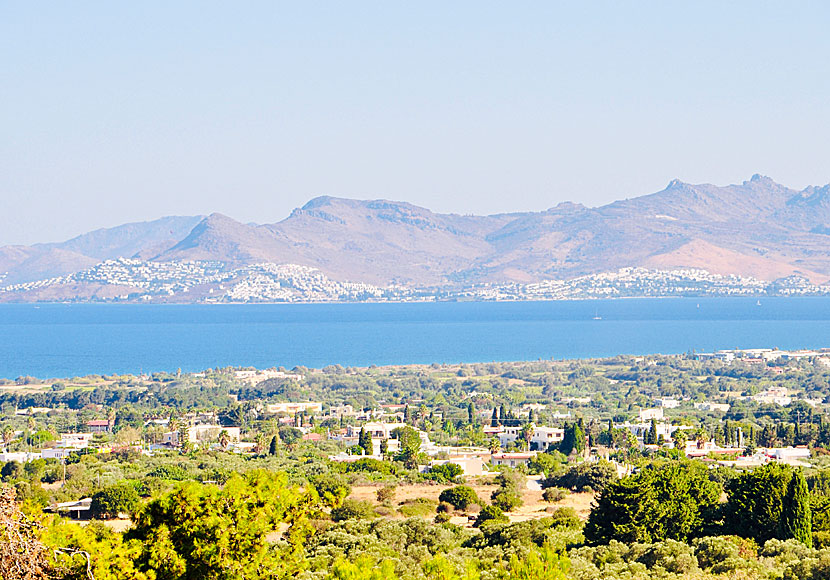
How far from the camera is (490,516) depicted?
25.8 meters

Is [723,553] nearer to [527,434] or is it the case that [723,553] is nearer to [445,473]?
[445,473]

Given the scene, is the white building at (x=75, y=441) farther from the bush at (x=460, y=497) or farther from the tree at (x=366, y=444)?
the bush at (x=460, y=497)

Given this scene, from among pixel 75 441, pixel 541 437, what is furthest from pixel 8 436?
pixel 541 437

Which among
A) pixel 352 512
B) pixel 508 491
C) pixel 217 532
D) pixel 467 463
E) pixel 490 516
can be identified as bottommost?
pixel 467 463

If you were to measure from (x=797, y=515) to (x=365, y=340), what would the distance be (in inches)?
4855

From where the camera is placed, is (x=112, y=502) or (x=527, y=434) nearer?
(x=112, y=502)

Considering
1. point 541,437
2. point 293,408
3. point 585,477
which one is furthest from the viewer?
point 293,408

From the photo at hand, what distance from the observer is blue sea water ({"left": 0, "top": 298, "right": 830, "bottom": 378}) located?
113m

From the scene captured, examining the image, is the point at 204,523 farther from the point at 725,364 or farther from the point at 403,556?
the point at 725,364

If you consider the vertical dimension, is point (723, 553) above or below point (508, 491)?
above

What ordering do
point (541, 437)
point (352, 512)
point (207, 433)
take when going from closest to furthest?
point (352, 512) → point (541, 437) → point (207, 433)

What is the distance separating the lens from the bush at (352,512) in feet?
82.5

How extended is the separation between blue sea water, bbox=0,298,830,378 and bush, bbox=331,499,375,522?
258 ft

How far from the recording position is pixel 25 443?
48344 millimetres
